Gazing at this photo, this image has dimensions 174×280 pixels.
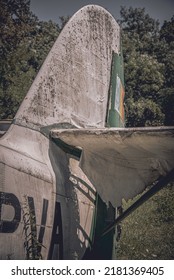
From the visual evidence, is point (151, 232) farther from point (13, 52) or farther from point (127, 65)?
point (127, 65)

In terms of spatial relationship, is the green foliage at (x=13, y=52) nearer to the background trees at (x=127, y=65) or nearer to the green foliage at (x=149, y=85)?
the background trees at (x=127, y=65)

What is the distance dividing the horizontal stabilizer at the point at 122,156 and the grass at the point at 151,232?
291cm

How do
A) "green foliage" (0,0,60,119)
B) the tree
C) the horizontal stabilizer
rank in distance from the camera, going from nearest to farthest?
the horizontal stabilizer, "green foliage" (0,0,60,119), the tree

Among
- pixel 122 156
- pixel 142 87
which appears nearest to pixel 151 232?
pixel 122 156

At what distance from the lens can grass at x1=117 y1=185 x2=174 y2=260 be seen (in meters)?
6.38

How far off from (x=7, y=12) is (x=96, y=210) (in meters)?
12.5

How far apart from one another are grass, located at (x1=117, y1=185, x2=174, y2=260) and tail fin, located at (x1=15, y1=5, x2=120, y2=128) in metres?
3.00

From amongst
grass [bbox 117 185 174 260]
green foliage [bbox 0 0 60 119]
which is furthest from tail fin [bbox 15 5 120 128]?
green foliage [bbox 0 0 60 119]

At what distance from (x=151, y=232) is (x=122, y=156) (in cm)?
496

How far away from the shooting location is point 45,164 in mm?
3262

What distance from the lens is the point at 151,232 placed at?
25.8 ft

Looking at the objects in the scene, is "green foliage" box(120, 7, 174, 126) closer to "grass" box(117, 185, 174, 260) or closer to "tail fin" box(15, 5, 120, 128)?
"grass" box(117, 185, 174, 260)

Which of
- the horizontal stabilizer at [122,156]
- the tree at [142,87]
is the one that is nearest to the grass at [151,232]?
the horizontal stabilizer at [122,156]

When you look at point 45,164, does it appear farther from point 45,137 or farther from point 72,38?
point 72,38
